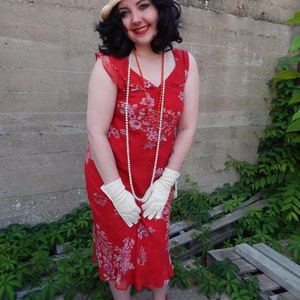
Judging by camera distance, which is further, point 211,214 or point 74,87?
point 211,214

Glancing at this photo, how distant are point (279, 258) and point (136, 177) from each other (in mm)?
1443

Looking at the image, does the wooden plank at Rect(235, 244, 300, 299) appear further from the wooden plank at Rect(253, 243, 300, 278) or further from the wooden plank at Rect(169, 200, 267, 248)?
→ the wooden plank at Rect(169, 200, 267, 248)

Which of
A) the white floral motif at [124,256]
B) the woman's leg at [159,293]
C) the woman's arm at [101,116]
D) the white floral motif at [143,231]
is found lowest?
the woman's leg at [159,293]

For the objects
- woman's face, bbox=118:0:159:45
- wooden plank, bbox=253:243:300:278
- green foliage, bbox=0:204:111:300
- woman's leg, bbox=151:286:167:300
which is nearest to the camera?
woman's face, bbox=118:0:159:45

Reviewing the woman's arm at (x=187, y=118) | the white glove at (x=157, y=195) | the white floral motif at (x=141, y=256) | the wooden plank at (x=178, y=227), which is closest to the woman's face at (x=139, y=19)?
the woman's arm at (x=187, y=118)

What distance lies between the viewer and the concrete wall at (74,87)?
2.14 metres

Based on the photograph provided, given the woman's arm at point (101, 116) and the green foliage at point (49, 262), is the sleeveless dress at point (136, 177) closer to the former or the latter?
the woman's arm at point (101, 116)

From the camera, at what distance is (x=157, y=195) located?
1333 mm

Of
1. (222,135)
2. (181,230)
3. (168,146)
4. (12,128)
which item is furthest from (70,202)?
(222,135)

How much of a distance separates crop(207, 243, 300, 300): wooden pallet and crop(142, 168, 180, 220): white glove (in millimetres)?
1040

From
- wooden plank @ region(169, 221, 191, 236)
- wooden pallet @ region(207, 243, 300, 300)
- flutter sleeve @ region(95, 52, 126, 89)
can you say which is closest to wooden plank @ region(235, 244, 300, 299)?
wooden pallet @ region(207, 243, 300, 300)

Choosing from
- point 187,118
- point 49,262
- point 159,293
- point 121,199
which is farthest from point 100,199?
point 49,262

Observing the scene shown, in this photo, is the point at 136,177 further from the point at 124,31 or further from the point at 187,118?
the point at 124,31

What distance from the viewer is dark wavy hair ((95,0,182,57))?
1159 mm
